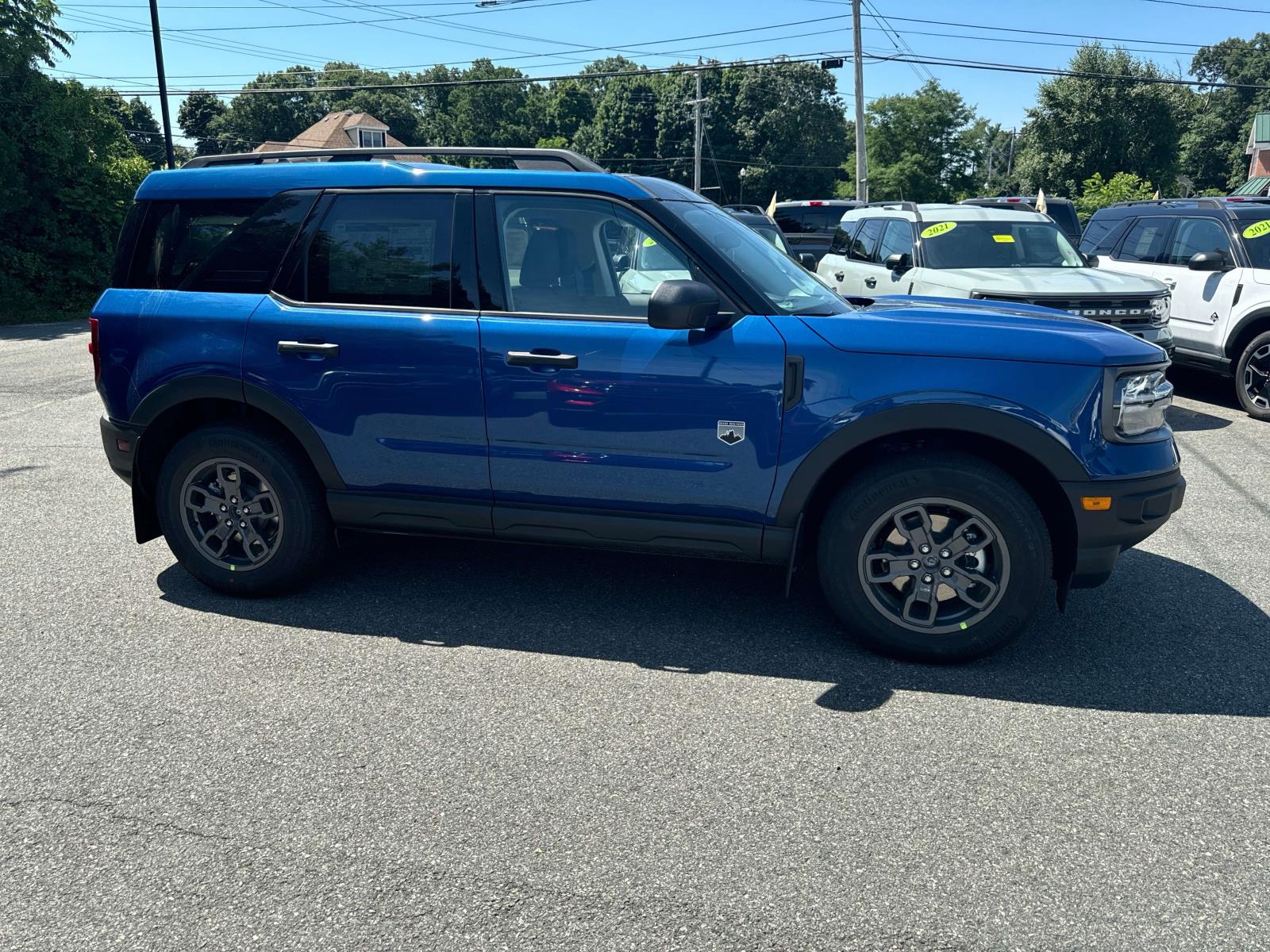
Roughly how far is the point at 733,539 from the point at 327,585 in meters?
2.08

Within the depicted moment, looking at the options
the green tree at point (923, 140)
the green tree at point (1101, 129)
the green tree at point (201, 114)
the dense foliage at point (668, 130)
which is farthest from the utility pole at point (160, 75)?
the green tree at point (201, 114)

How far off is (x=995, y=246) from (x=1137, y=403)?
6206 mm

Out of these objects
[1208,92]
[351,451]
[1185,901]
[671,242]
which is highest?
[1208,92]

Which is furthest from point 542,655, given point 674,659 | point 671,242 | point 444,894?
point 671,242

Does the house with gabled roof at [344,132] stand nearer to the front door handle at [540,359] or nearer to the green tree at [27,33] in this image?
the green tree at [27,33]

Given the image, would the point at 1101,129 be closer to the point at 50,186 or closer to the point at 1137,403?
the point at 50,186

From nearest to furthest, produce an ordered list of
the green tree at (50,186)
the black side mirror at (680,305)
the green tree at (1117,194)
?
the black side mirror at (680,305) < the green tree at (50,186) < the green tree at (1117,194)

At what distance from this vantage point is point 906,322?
391 cm

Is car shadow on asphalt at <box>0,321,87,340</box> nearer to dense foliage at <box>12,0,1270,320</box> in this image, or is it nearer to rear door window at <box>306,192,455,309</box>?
dense foliage at <box>12,0,1270,320</box>

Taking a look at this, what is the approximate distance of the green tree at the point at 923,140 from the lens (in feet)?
254

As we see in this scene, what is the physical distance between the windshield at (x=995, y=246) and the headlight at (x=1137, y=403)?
5.68 metres

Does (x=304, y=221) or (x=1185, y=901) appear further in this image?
(x=304, y=221)

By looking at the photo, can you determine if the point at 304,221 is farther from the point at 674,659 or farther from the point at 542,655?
the point at 674,659

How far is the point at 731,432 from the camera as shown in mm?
3891
